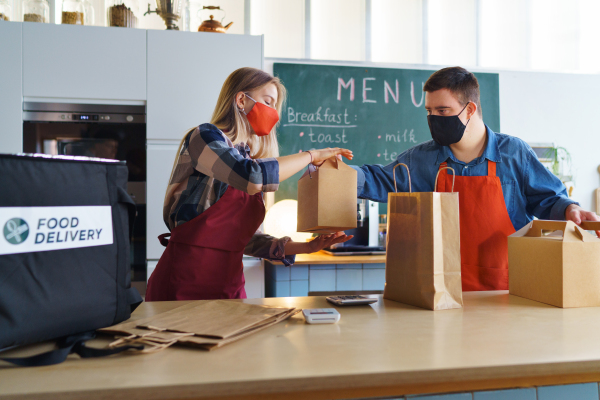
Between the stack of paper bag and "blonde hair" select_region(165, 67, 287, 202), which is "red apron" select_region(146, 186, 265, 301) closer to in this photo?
"blonde hair" select_region(165, 67, 287, 202)

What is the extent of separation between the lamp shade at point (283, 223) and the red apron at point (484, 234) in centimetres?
121

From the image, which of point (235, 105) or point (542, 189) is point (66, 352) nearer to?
point (235, 105)

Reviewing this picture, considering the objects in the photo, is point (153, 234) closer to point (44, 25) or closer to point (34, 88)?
point (34, 88)

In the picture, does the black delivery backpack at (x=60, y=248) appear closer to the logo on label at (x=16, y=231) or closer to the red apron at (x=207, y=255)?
the logo on label at (x=16, y=231)

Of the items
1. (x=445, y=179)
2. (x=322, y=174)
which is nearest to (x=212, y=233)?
(x=322, y=174)

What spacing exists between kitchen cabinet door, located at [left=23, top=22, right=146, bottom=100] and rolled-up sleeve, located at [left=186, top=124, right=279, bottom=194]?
1.48 meters

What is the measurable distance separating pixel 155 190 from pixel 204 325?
179 cm

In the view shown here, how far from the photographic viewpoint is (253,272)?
8.02ft

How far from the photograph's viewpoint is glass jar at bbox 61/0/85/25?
241cm

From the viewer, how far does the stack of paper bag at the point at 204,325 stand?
673mm

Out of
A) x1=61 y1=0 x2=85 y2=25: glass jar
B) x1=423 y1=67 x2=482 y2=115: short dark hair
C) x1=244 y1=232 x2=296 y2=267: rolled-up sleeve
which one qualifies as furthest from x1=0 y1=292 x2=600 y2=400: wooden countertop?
x1=61 y1=0 x2=85 y2=25: glass jar

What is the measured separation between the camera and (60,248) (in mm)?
640

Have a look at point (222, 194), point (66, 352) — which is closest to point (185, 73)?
point (222, 194)

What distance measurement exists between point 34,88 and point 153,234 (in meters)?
0.99
